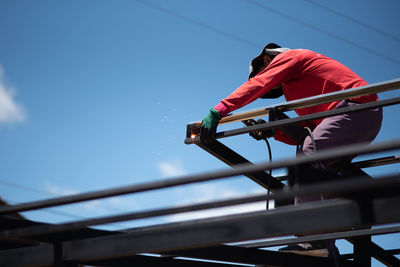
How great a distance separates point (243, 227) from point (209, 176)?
35cm

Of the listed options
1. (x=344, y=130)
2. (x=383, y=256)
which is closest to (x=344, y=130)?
(x=344, y=130)

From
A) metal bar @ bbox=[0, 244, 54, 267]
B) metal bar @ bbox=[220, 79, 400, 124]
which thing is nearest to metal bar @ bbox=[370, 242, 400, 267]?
metal bar @ bbox=[220, 79, 400, 124]

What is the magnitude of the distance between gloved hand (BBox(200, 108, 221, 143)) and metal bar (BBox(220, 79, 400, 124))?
0.34 ft

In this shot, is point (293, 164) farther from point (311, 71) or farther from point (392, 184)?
point (311, 71)

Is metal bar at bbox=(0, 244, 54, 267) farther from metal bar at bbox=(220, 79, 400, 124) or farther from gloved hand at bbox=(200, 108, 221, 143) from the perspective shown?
metal bar at bbox=(220, 79, 400, 124)

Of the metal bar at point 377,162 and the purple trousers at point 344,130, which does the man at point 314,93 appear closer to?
the purple trousers at point 344,130

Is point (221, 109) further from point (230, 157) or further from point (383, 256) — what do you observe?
point (383, 256)

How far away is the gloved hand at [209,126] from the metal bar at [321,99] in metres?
0.10

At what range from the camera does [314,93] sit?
375 cm

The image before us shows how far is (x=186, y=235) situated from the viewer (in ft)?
6.72

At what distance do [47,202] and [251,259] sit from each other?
1741mm

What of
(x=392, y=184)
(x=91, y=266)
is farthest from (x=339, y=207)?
(x=91, y=266)

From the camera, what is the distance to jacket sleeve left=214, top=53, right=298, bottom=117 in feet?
11.3

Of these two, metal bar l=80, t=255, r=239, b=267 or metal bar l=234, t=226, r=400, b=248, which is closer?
metal bar l=80, t=255, r=239, b=267
